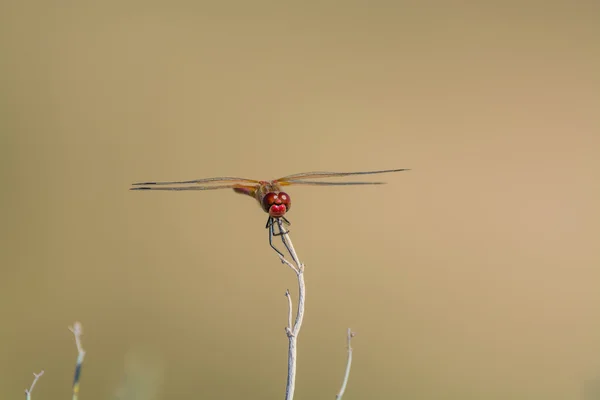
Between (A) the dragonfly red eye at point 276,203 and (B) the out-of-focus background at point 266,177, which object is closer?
(A) the dragonfly red eye at point 276,203

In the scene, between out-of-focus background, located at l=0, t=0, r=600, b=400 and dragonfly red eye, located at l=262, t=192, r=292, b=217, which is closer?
dragonfly red eye, located at l=262, t=192, r=292, b=217

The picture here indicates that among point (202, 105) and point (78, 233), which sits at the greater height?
point (202, 105)

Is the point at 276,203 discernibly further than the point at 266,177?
No

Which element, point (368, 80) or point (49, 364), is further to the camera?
point (368, 80)

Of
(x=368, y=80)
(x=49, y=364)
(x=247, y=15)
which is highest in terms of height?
(x=247, y=15)

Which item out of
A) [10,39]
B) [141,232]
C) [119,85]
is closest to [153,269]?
[141,232]

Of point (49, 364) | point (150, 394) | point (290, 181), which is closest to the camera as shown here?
point (150, 394)

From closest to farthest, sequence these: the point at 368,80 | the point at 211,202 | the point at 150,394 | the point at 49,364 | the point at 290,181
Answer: the point at 150,394 < the point at 290,181 < the point at 49,364 < the point at 211,202 < the point at 368,80

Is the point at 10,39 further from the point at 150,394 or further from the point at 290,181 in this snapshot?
the point at 150,394
